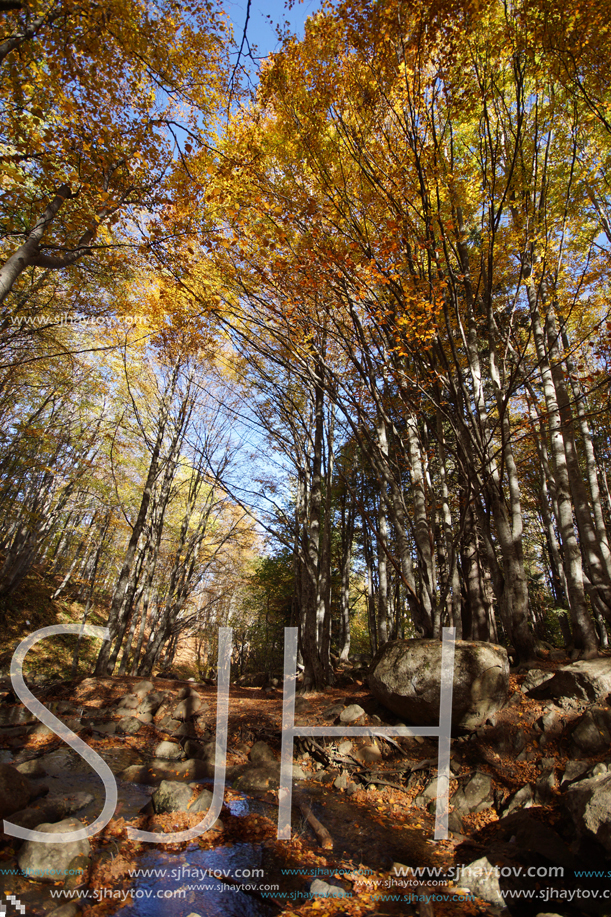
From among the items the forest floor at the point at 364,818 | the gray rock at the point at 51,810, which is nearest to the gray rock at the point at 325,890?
the forest floor at the point at 364,818

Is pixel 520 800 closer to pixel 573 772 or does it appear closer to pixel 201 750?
pixel 573 772

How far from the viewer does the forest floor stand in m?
2.77

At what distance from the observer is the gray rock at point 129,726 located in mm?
6172

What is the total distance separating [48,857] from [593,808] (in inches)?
156

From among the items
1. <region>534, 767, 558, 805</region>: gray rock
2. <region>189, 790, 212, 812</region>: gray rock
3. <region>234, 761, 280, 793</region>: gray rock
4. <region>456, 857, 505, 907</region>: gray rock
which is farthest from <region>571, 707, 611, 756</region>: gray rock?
<region>189, 790, 212, 812</region>: gray rock

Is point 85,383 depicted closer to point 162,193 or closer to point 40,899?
point 162,193

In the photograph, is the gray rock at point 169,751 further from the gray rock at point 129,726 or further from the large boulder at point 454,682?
the large boulder at point 454,682

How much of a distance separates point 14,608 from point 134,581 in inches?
314

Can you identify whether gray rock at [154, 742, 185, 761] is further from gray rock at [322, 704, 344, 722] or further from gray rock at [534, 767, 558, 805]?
gray rock at [534, 767, 558, 805]

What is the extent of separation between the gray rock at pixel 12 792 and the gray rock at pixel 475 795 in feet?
13.4

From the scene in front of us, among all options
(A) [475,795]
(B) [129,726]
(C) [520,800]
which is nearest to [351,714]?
(A) [475,795]

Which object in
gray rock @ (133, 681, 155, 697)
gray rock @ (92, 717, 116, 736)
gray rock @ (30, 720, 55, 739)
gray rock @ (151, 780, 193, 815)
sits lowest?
gray rock @ (92, 717, 116, 736)

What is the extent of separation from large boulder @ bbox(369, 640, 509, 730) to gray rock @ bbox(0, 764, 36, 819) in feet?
13.9

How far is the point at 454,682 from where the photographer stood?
17.1ft
